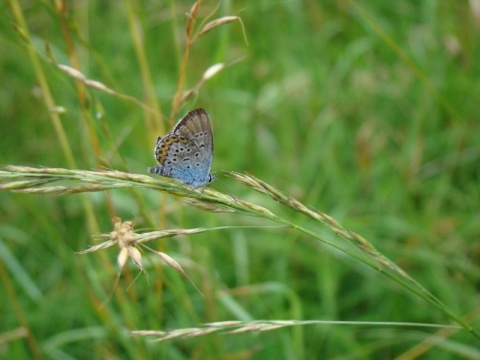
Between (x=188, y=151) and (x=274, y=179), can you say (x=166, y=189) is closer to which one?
(x=188, y=151)

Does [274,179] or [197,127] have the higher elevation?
[274,179]

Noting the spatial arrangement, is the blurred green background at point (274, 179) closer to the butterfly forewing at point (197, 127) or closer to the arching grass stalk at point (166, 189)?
the butterfly forewing at point (197, 127)

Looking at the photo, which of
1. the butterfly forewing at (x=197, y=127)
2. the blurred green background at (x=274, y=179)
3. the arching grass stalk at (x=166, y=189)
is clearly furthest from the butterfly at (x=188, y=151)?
the arching grass stalk at (x=166, y=189)

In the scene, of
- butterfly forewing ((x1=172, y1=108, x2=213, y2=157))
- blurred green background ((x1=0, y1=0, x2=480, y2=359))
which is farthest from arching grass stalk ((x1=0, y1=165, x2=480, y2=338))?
blurred green background ((x1=0, y1=0, x2=480, y2=359))

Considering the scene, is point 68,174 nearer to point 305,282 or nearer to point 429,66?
point 305,282

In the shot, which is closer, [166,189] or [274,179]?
[166,189]

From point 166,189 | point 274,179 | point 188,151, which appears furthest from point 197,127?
point 274,179

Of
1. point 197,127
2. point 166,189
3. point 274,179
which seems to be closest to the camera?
point 166,189
